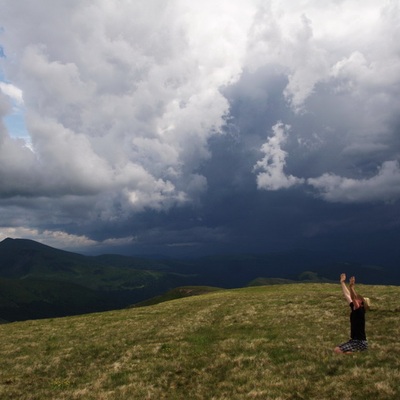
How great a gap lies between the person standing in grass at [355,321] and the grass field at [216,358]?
1.79 ft

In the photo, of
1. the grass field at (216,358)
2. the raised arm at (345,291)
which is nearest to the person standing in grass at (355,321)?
the raised arm at (345,291)

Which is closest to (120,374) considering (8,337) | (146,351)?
(146,351)

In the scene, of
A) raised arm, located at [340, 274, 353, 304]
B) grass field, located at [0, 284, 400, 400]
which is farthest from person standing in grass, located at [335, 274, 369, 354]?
grass field, located at [0, 284, 400, 400]

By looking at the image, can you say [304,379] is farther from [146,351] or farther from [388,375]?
[146,351]

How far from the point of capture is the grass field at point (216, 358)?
51.0 ft

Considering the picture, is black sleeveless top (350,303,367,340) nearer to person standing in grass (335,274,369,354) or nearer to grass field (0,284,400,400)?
person standing in grass (335,274,369,354)

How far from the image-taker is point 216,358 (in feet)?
70.2

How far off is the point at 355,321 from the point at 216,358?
27.6 ft

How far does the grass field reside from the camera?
51.0ft

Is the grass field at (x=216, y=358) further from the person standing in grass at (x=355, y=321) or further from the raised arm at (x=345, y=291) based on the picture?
the raised arm at (x=345, y=291)

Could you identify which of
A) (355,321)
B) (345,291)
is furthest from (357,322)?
(345,291)

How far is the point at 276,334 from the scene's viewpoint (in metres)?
25.8

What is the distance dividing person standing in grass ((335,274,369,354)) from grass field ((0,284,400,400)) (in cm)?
54

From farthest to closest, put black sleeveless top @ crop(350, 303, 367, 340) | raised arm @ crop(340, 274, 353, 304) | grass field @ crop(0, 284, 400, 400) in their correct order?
1. raised arm @ crop(340, 274, 353, 304)
2. black sleeveless top @ crop(350, 303, 367, 340)
3. grass field @ crop(0, 284, 400, 400)
